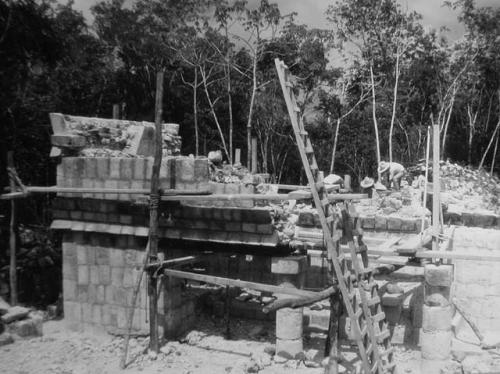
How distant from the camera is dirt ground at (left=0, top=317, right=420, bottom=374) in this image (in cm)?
700

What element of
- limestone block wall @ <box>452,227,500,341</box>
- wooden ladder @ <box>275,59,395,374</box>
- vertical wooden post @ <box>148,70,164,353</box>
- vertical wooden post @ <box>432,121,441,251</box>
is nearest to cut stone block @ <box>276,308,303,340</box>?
wooden ladder @ <box>275,59,395,374</box>

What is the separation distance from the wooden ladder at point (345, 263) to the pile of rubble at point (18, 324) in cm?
558

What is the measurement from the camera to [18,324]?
813cm

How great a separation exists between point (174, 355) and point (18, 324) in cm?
290

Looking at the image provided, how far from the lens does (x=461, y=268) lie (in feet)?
27.0

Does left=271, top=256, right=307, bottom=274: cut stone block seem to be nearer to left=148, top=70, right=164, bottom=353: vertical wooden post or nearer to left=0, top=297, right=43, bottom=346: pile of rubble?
left=148, top=70, right=164, bottom=353: vertical wooden post

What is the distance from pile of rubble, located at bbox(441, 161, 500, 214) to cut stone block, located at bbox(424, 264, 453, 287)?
569 centimetres

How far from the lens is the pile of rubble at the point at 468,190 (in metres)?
12.3

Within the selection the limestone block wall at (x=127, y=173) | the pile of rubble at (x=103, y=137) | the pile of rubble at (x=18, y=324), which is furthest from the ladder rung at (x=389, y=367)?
the pile of rubble at (x=18, y=324)

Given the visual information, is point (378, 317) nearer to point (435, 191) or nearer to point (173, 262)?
point (435, 191)

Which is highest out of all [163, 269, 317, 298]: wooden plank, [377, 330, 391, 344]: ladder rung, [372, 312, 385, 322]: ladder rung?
[163, 269, 317, 298]: wooden plank

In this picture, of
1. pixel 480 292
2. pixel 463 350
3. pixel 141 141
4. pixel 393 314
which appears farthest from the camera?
pixel 141 141

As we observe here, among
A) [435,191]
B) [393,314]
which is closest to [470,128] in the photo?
[393,314]

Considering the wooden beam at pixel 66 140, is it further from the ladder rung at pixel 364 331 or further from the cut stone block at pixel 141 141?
the ladder rung at pixel 364 331
